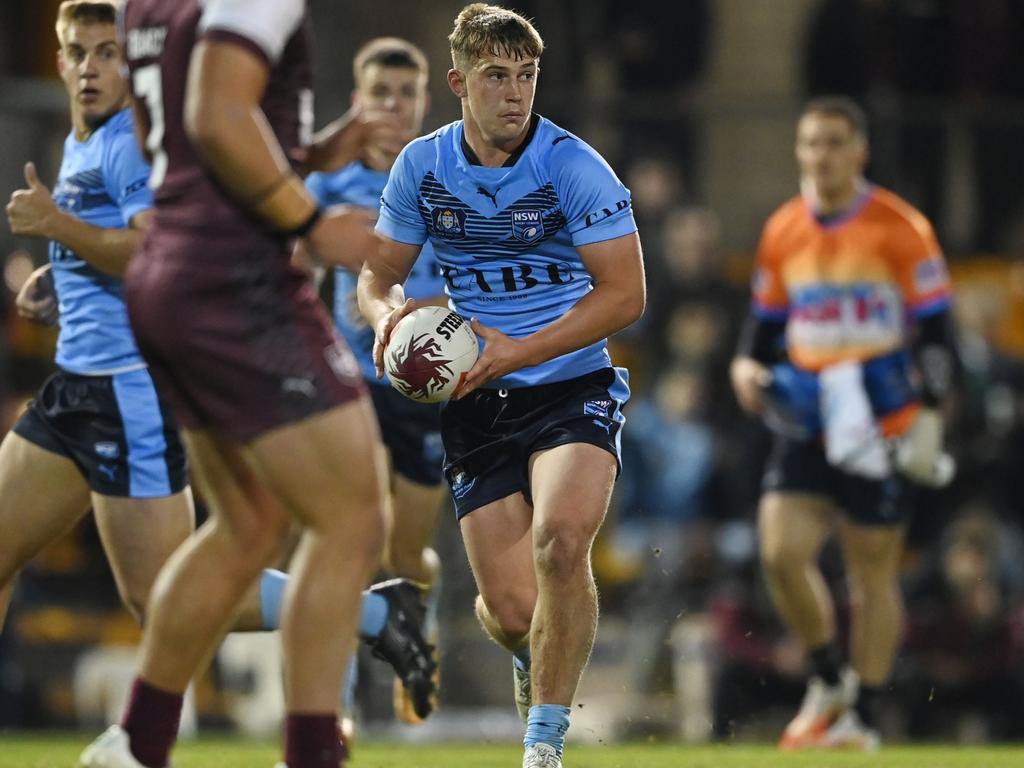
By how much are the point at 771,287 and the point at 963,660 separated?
3049 mm

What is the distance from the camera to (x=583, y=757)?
26.9ft

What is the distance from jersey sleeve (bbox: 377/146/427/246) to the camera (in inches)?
244

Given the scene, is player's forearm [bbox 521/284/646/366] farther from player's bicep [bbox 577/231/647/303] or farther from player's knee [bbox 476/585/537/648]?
player's knee [bbox 476/585/537/648]

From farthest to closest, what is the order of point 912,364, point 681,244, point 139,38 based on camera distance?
point 681,244 < point 912,364 < point 139,38

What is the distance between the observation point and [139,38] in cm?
457

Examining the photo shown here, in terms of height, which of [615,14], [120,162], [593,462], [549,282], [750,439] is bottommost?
[750,439]

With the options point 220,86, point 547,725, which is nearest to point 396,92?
point 547,725

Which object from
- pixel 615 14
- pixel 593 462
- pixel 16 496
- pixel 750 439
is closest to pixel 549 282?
pixel 593 462

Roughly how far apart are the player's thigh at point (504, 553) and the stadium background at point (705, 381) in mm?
4726

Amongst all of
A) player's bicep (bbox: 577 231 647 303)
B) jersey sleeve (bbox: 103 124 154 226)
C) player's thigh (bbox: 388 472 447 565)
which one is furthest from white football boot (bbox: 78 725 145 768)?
player's thigh (bbox: 388 472 447 565)

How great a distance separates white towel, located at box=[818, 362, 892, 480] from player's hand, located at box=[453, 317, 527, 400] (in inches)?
146

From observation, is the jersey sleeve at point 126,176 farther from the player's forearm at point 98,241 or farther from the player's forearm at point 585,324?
the player's forearm at point 585,324

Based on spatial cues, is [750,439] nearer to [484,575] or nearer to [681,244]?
[681,244]

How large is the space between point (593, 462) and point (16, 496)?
77.3 inches
